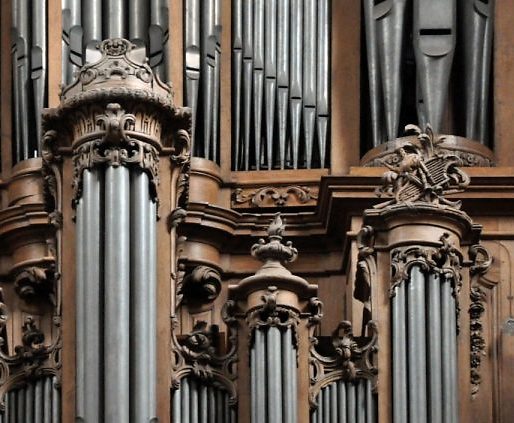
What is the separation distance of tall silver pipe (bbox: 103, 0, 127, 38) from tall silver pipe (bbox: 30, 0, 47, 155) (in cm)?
46

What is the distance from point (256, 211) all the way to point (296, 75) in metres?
1.19

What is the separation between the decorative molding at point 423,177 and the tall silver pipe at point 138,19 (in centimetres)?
274

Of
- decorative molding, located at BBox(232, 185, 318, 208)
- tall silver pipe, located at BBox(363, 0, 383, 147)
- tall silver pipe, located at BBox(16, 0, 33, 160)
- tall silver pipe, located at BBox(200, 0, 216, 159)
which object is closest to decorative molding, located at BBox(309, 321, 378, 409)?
decorative molding, located at BBox(232, 185, 318, 208)

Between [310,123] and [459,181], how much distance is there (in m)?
2.44

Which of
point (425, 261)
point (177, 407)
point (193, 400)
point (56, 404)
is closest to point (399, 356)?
point (425, 261)

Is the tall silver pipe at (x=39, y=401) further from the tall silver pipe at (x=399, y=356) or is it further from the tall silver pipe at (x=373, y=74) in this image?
the tall silver pipe at (x=373, y=74)

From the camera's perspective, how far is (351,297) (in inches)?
1377

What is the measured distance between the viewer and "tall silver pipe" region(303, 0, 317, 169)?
36219 millimetres

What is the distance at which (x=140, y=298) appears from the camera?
33219mm

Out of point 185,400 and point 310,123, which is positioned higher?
point 310,123

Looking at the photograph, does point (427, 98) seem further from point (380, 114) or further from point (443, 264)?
point (443, 264)

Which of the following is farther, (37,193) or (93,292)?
(37,193)

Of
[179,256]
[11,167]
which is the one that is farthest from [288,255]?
[11,167]

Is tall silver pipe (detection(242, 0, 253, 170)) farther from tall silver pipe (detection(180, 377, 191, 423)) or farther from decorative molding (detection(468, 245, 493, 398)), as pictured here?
tall silver pipe (detection(180, 377, 191, 423))
